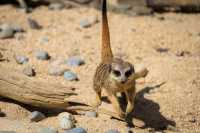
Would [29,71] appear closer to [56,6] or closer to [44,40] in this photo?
[44,40]

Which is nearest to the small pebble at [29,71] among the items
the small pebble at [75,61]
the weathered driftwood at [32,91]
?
the small pebble at [75,61]

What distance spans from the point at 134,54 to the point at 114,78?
1.51 metres

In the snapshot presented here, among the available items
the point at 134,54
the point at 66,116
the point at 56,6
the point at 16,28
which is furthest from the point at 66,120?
the point at 56,6

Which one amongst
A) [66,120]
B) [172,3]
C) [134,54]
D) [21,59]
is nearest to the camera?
[66,120]

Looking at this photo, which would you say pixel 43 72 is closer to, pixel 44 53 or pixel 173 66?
pixel 44 53

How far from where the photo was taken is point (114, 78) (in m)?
3.43

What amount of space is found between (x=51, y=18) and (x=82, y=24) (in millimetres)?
469

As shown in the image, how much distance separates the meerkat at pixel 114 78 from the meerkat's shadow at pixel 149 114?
8.4 inches

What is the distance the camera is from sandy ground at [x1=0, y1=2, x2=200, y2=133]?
3.78m

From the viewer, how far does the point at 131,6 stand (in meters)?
6.05

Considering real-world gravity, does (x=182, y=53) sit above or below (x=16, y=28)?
below

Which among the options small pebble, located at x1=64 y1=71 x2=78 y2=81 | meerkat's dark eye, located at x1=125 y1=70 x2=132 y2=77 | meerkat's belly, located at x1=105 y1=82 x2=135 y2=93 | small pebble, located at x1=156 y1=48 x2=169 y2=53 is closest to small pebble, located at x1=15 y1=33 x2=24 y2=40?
small pebble, located at x1=64 y1=71 x2=78 y2=81

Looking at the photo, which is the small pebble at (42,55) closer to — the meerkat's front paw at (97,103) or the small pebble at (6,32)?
the small pebble at (6,32)

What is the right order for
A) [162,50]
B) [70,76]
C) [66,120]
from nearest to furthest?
1. [66,120]
2. [70,76]
3. [162,50]
